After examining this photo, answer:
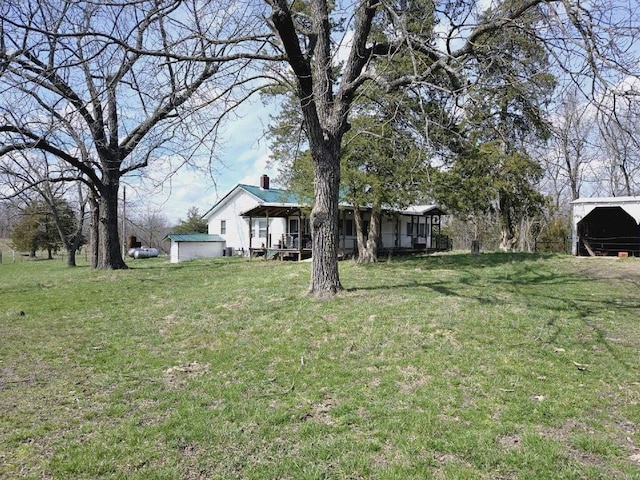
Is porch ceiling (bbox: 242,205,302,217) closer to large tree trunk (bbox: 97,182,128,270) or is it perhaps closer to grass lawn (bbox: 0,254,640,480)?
large tree trunk (bbox: 97,182,128,270)

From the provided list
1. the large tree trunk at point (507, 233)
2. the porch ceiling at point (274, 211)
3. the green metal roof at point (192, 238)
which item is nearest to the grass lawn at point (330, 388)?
the porch ceiling at point (274, 211)

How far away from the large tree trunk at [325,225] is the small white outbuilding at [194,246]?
59.4 ft

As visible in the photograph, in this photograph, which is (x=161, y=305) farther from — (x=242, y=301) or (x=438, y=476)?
(x=438, y=476)

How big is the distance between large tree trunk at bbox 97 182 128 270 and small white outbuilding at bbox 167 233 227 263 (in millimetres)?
7509

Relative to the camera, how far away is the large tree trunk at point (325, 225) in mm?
8289

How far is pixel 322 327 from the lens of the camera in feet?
20.9

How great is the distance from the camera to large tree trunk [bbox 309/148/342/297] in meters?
8.29

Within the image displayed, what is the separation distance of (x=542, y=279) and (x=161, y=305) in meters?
9.84

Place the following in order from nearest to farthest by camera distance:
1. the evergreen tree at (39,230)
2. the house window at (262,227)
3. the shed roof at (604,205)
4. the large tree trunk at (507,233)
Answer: the shed roof at (604,205), the large tree trunk at (507,233), the house window at (262,227), the evergreen tree at (39,230)

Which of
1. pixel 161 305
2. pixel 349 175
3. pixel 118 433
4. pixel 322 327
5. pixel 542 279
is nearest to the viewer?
pixel 118 433

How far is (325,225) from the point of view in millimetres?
8281

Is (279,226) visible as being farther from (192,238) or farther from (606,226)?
(606,226)

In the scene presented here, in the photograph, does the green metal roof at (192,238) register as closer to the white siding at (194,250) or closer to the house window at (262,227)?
the white siding at (194,250)

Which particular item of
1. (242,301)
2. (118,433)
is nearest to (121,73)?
(242,301)
